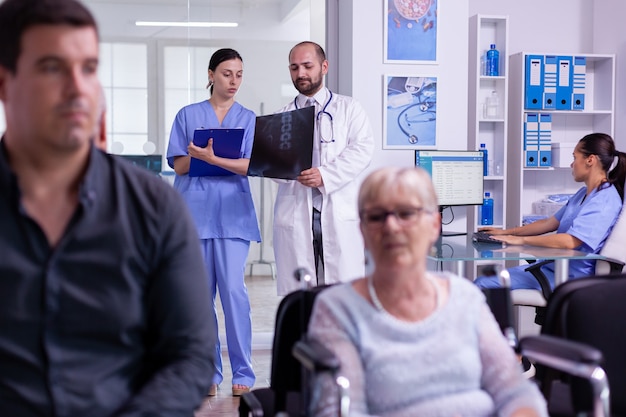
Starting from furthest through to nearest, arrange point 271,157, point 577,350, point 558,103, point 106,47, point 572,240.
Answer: point 558,103
point 106,47
point 572,240
point 271,157
point 577,350

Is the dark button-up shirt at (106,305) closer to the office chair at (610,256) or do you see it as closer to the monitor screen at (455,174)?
the office chair at (610,256)

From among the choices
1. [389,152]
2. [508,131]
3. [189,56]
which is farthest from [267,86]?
[508,131]

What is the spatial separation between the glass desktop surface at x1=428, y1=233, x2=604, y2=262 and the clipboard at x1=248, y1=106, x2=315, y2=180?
691 mm

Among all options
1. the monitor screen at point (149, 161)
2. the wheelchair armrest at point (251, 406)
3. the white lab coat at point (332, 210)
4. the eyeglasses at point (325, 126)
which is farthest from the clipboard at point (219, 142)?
the wheelchair armrest at point (251, 406)

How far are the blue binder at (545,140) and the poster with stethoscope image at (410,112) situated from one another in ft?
3.89

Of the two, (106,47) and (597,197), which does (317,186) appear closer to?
(597,197)

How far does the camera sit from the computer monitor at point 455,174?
170 inches

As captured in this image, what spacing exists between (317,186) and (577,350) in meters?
2.14

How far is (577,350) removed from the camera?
162cm

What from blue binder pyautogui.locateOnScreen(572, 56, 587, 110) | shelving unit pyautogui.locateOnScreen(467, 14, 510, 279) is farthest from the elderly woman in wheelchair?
blue binder pyautogui.locateOnScreen(572, 56, 587, 110)

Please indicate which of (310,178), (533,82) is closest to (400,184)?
(310,178)

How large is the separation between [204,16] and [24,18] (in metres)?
3.37

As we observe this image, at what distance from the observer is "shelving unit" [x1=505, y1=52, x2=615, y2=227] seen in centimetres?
539

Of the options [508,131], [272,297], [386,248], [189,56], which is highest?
[189,56]
